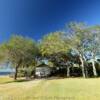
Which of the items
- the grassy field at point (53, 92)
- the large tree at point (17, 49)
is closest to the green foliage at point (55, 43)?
the large tree at point (17, 49)

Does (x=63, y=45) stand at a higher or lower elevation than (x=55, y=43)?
lower

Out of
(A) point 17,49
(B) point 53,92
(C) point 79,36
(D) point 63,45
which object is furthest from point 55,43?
(B) point 53,92

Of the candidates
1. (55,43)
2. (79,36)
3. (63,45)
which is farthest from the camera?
(55,43)

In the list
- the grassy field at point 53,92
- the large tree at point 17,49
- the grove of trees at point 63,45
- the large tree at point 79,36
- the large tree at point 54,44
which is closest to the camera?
the grassy field at point 53,92

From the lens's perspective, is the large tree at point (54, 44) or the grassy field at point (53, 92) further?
the large tree at point (54, 44)

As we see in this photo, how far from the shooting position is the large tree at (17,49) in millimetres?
34438

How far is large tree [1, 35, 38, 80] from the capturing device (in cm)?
3444

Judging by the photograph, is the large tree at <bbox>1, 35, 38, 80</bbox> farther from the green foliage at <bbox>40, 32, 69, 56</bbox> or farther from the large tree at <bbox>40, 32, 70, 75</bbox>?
the green foliage at <bbox>40, 32, 69, 56</bbox>

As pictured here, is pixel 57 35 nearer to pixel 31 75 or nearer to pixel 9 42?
pixel 9 42

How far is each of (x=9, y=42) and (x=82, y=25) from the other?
1281 centimetres

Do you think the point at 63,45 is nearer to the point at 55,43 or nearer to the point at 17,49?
the point at 55,43

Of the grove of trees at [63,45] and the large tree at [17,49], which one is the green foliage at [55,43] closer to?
the grove of trees at [63,45]

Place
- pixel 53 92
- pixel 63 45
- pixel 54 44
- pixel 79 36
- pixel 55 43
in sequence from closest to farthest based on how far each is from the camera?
pixel 53 92, pixel 79 36, pixel 63 45, pixel 55 43, pixel 54 44

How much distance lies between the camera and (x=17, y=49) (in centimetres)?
3447
